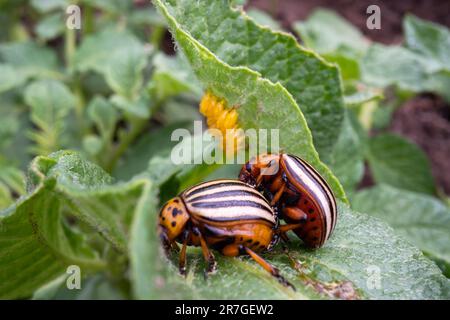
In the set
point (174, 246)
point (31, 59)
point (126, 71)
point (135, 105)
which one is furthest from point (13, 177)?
point (174, 246)

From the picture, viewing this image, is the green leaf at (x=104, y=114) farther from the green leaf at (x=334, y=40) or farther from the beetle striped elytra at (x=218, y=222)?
the beetle striped elytra at (x=218, y=222)

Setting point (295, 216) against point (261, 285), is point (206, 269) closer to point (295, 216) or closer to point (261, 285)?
point (261, 285)

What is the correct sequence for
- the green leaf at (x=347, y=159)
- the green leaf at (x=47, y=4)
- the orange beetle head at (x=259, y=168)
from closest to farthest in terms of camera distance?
the orange beetle head at (x=259, y=168) → the green leaf at (x=347, y=159) → the green leaf at (x=47, y=4)

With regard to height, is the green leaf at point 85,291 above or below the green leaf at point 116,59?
below

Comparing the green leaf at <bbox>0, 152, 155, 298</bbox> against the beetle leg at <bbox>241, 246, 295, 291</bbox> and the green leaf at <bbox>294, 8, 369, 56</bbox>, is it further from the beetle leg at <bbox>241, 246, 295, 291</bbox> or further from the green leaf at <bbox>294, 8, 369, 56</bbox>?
the green leaf at <bbox>294, 8, 369, 56</bbox>

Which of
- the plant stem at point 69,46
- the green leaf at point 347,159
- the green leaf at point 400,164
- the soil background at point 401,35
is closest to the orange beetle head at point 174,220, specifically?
the green leaf at point 347,159

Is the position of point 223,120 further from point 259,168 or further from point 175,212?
point 175,212

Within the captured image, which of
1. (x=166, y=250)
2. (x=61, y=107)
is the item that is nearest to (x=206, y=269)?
(x=166, y=250)
